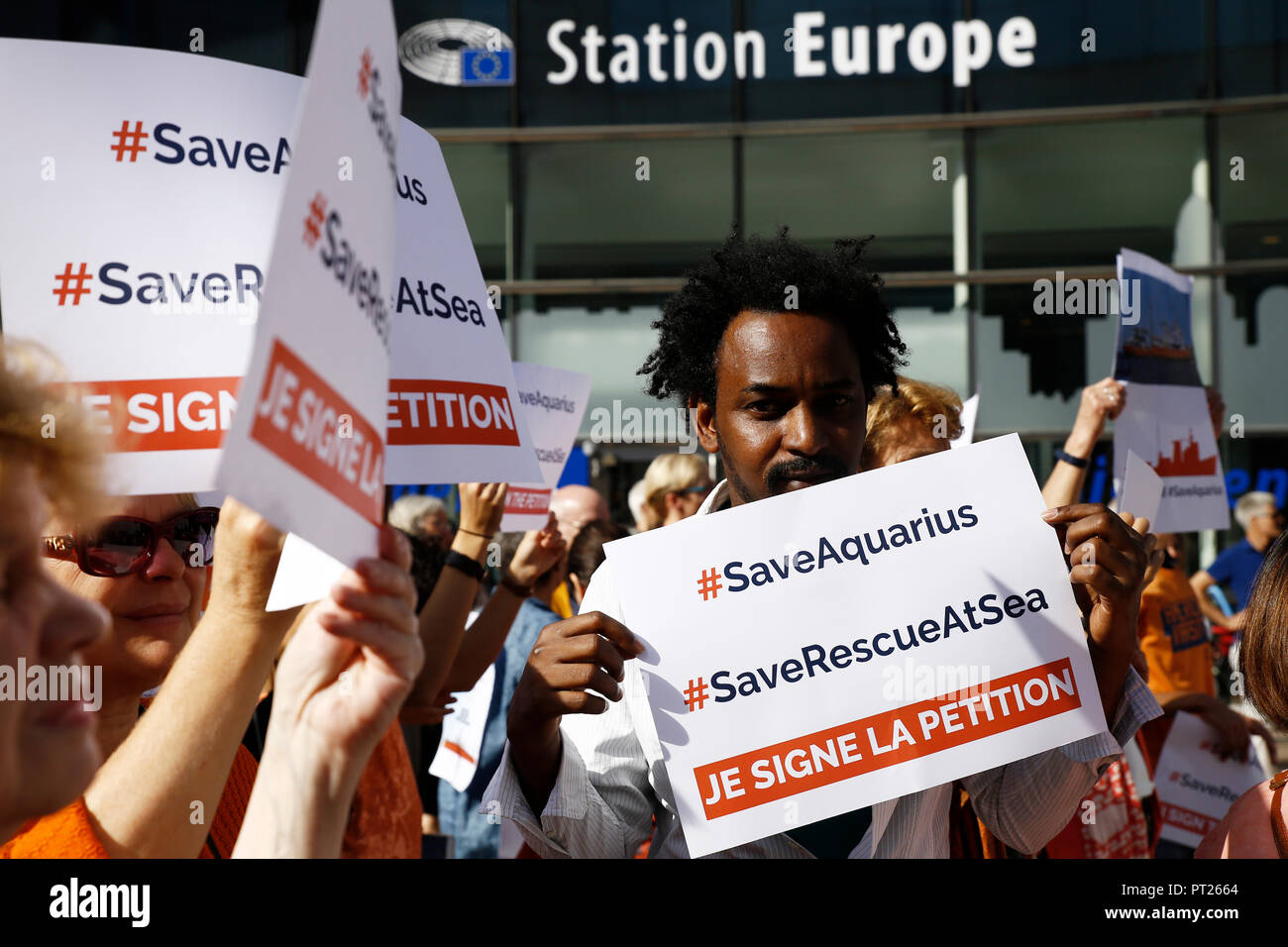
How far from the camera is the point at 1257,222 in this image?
10.4 meters

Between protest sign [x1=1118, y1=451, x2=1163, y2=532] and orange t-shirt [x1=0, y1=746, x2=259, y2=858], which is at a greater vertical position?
protest sign [x1=1118, y1=451, x2=1163, y2=532]

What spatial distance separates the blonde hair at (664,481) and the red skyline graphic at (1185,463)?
6.75ft

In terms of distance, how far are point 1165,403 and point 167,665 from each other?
3255 millimetres

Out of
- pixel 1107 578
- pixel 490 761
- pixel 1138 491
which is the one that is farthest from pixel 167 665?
pixel 490 761

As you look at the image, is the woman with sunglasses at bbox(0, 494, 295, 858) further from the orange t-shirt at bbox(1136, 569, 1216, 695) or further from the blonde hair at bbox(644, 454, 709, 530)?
the orange t-shirt at bbox(1136, 569, 1216, 695)

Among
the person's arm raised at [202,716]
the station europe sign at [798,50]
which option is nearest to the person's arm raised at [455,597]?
the person's arm raised at [202,716]

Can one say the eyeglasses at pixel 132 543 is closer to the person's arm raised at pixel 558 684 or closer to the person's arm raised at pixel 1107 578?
the person's arm raised at pixel 558 684

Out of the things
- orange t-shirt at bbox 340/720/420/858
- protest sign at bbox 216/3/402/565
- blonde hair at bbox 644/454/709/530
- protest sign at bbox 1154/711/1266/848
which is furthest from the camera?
blonde hair at bbox 644/454/709/530

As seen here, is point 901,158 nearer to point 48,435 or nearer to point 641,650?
point 641,650

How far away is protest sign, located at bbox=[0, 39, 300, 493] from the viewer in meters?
1.58

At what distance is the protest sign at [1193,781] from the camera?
4375 mm

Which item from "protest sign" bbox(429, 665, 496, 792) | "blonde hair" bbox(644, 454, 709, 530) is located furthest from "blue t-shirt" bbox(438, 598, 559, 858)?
"blonde hair" bbox(644, 454, 709, 530)

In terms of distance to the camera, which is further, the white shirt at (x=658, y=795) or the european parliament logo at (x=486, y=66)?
the european parliament logo at (x=486, y=66)
